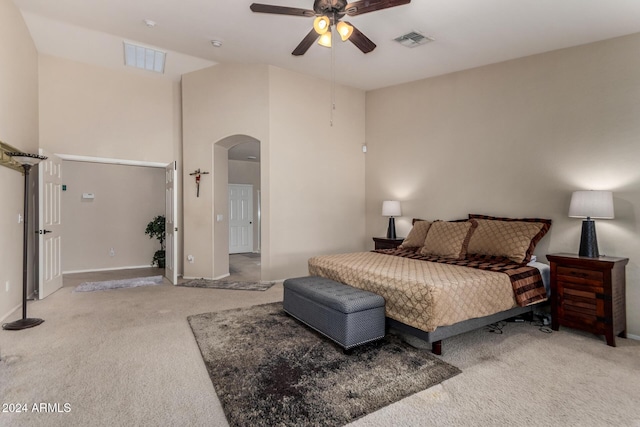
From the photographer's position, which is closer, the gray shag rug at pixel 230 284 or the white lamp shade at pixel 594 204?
the white lamp shade at pixel 594 204

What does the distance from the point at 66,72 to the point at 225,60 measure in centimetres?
249

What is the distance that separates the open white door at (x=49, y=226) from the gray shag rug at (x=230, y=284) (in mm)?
1697

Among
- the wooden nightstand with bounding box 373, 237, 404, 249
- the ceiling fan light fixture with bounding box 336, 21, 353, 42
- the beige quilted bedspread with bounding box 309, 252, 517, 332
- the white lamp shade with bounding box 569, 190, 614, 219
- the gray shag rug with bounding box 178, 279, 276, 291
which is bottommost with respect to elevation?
the gray shag rug with bounding box 178, 279, 276, 291

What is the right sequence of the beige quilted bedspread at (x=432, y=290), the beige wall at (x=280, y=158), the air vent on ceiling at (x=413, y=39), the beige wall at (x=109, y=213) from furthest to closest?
the beige wall at (x=109, y=213) < the beige wall at (x=280, y=158) < the air vent on ceiling at (x=413, y=39) < the beige quilted bedspread at (x=432, y=290)

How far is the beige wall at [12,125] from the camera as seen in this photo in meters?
3.46

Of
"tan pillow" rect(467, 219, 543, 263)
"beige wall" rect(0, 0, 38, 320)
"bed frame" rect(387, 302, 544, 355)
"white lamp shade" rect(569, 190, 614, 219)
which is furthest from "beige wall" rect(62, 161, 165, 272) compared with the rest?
"white lamp shade" rect(569, 190, 614, 219)

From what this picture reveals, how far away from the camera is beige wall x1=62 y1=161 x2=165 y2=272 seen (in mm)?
6391

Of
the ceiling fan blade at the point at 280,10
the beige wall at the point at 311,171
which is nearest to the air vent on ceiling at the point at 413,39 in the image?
the ceiling fan blade at the point at 280,10

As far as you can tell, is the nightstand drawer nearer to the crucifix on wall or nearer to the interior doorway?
the crucifix on wall

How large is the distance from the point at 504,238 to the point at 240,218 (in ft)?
23.3

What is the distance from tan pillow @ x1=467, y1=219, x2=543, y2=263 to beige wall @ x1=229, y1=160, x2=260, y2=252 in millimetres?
6691

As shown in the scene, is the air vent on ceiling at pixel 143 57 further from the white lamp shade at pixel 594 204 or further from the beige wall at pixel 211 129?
the white lamp shade at pixel 594 204

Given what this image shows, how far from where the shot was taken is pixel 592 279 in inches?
121

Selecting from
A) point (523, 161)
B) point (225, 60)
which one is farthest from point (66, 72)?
point (523, 161)
